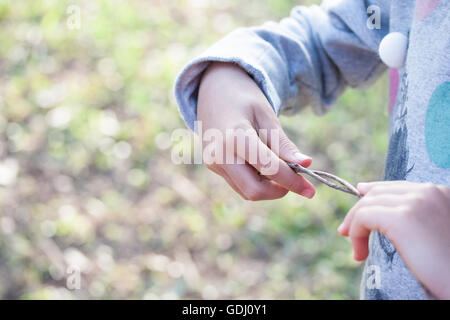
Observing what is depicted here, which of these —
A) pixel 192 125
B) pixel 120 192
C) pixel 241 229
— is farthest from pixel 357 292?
pixel 192 125

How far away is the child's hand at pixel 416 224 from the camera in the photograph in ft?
1.30

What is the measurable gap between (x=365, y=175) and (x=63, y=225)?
77 cm

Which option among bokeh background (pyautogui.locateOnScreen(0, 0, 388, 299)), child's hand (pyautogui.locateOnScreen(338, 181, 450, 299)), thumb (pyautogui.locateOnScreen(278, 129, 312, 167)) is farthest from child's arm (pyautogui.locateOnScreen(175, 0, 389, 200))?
bokeh background (pyautogui.locateOnScreen(0, 0, 388, 299))

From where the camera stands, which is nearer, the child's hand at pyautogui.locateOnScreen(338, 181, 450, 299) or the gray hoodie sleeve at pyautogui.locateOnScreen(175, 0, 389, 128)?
the child's hand at pyautogui.locateOnScreen(338, 181, 450, 299)

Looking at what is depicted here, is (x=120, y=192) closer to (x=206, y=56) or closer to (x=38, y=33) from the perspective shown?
(x=38, y=33)

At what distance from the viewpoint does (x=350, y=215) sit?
0.44 meters

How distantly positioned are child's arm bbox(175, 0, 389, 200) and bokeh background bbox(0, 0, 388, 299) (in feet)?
1.86

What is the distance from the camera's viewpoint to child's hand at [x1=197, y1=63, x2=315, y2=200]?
20.7 inches

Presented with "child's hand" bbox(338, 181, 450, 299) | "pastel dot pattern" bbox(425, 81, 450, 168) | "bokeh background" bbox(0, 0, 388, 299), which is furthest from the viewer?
"bokeh background" bbox(0, 0, 388, 299)

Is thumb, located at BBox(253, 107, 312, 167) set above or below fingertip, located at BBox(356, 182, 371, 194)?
above

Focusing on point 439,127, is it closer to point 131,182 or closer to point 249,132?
point 249,132

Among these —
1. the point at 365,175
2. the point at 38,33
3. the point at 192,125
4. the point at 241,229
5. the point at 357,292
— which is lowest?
the point at 357,292

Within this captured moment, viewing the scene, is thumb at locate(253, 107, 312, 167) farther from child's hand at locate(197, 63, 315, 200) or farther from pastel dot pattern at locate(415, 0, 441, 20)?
pastel dot pattern at locate(415, 0, 441, 20)

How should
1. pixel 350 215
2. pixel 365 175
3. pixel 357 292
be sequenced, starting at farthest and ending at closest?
1. pixel 365 175
2. pixel 357 292
3. pixel 350 215
